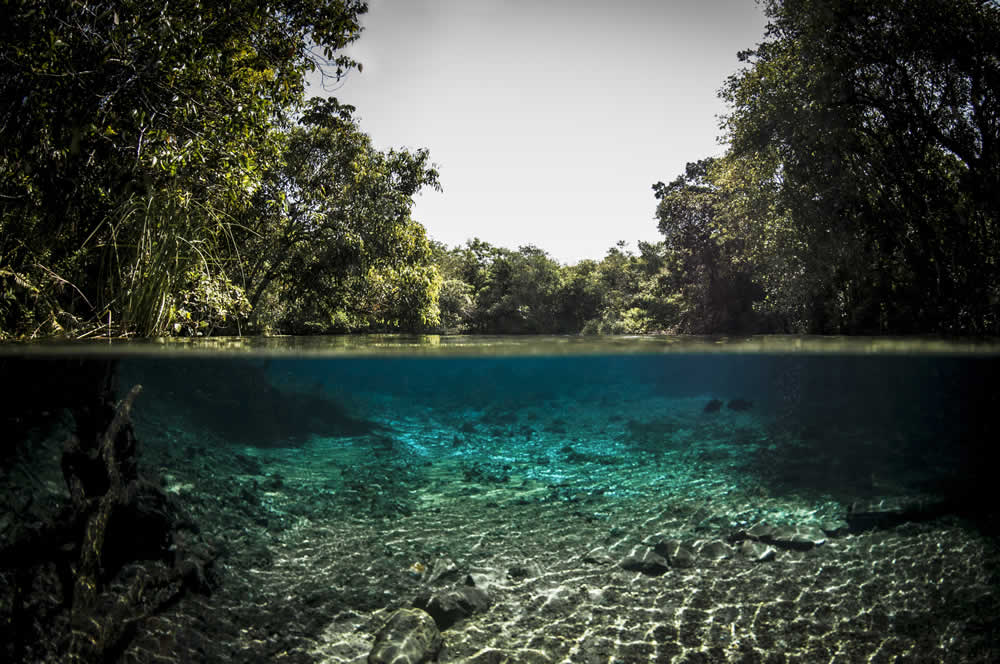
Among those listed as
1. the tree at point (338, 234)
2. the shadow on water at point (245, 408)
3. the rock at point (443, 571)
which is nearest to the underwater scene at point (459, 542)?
the rock at point (443, 571)

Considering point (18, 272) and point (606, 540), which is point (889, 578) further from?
point (18, 272)

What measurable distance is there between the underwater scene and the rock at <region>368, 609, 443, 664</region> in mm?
23

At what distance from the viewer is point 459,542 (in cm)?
736

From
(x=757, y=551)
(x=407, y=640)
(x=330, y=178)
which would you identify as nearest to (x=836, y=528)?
(x=757, y=551)

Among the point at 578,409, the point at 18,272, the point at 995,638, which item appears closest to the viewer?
Answer: the point at 995,638

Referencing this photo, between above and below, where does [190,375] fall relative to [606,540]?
above

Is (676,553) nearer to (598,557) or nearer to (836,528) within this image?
(598,557)

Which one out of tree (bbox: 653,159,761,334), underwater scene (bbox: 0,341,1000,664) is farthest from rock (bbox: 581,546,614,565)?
tree (bbox: 653,159,761,334)

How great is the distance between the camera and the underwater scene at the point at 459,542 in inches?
200

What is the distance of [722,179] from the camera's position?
20.1 m

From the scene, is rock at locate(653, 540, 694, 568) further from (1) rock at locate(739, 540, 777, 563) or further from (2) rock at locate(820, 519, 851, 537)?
(2) rock at locate(820, 519, 851, 537)

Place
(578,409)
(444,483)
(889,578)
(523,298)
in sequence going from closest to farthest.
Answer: (889,578)
(444,483)
(578,409)
(523,298)

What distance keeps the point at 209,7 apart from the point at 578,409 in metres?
20.8

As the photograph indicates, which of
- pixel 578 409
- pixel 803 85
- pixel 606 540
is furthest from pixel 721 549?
pixel 578 409
